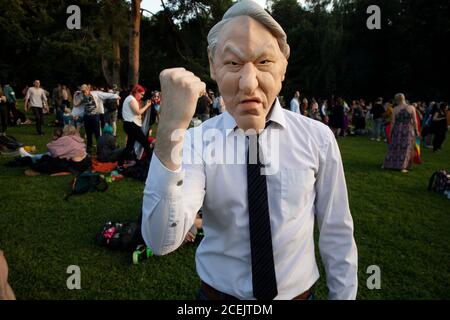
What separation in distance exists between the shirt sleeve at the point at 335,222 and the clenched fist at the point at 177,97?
2.48 ft

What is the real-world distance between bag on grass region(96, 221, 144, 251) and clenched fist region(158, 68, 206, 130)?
3223 mm

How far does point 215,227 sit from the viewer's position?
59.1 inches

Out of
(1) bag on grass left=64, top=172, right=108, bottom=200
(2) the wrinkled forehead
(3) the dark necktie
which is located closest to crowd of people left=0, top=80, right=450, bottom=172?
(1) bag on grass left=64, top=172, right=108, bottom=200

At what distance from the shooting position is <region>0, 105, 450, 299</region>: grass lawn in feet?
10.8

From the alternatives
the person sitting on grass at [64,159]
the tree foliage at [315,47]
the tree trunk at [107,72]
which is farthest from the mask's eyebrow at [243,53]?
the tree trunk at [107,72]

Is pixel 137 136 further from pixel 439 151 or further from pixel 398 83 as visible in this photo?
pixel 398 83

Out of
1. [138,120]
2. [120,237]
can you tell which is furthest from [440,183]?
[138,120]

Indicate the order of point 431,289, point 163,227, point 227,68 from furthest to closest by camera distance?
point 431,289 → point 227,68 → point 163,227

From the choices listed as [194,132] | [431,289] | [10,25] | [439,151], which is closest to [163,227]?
[194,132]

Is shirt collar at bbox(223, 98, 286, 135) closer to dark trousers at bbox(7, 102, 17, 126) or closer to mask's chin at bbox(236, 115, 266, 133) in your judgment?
mask's chin at bbox(236, 115, 266, 133)

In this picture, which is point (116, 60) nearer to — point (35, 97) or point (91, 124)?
point (35, 97)

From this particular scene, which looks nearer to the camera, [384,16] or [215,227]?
[215,227]

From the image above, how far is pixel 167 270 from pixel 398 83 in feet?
99.0

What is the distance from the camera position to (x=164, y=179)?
3.80 ft
